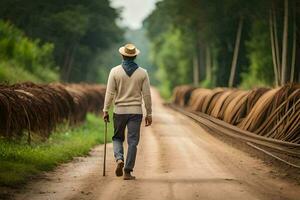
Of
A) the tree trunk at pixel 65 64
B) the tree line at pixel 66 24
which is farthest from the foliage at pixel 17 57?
the tree trunk at pixel 65 64

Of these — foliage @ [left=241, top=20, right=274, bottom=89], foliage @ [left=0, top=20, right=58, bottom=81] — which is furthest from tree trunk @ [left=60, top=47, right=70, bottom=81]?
foliage @ [left=241, top=20, right=274, bottom=89]

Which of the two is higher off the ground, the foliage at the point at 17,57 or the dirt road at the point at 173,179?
the foliage at the point at 17,57

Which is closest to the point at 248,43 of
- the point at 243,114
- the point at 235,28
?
the point at 235,28

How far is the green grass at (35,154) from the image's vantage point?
11.2 meters

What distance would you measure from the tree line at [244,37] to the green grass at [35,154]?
16347 millimetres

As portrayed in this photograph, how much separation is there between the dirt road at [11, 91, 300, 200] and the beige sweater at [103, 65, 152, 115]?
121 centimetres

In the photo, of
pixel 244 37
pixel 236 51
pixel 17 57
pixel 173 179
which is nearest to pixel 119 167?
pixel 173 179

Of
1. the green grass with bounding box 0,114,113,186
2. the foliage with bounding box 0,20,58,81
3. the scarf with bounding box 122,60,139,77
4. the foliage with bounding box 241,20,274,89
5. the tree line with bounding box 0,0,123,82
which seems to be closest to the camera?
the green grass with bounding box 0,114,113,186

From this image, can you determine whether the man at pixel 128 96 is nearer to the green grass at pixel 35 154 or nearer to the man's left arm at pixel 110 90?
the man's left arm at pixel 110 90

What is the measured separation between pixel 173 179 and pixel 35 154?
12.0ft

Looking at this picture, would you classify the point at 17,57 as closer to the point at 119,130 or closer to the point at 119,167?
the point at 119,130

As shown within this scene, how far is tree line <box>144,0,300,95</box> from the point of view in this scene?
115 ft

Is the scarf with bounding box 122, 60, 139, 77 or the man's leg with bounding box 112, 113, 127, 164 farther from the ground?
the scarf with bounding box 122, 60, 139, 77

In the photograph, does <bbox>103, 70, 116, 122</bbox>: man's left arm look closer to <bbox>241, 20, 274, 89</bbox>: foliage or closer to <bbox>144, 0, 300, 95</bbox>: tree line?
<bbox>144, 0, 300, 95</bbox>: tree line
